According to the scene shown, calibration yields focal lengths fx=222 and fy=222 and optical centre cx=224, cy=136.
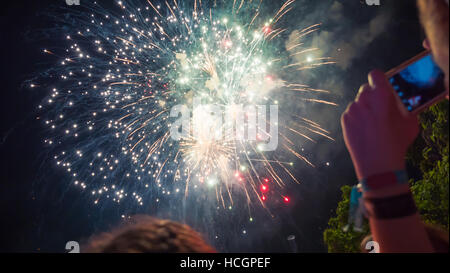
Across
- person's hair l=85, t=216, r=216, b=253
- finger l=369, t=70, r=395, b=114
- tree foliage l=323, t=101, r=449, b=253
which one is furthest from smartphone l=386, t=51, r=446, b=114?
person's hair l=85, t=216, r=216, b=253

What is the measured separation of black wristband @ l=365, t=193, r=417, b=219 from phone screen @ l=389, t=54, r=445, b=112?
2.53ft

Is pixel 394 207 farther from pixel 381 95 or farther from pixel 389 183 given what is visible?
pixel 381 95

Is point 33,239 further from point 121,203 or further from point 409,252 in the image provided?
point 409,252

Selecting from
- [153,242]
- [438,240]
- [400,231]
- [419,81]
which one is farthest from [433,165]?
[153,242]

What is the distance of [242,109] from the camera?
10.4 metres

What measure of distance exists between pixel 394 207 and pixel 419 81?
103cm

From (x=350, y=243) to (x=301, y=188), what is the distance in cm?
1471

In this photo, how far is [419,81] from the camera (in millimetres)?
1630

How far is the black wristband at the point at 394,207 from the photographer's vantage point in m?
1.20

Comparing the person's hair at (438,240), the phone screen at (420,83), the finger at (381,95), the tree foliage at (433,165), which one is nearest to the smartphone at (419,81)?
the phone screen at (420,83)

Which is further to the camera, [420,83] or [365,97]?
[420,83]

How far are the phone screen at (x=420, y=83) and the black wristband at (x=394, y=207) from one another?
770 millimetres

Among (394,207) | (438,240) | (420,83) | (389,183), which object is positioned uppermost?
(420,83)

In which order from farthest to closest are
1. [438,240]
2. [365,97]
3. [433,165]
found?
[433,165], [438,240], [365,97]
